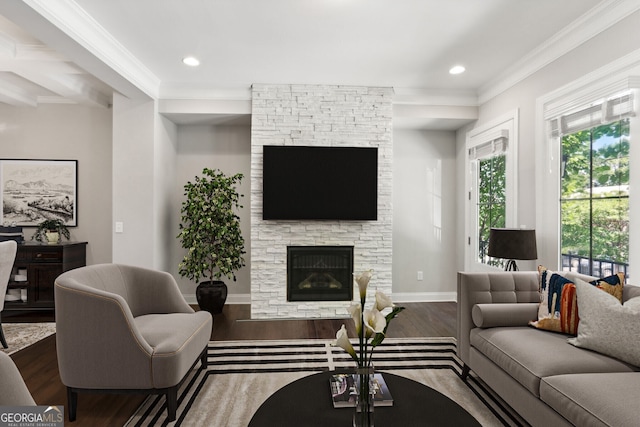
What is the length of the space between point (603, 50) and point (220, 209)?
373 cm

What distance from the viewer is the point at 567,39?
2998 mm

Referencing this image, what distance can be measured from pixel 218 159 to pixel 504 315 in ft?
12.6

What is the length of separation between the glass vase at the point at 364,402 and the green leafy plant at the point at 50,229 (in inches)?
182

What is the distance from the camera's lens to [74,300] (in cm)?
208

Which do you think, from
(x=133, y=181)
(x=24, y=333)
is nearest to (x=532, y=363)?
(x=133, y=181)

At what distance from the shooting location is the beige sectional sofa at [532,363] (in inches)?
61.4

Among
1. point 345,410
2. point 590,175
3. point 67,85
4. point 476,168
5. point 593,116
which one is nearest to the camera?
Result: point 345,410

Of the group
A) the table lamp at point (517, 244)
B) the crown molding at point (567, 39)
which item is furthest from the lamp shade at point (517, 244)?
the crown molding at point (567, 39)

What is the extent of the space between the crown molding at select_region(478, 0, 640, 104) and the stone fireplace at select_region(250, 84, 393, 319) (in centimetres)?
124

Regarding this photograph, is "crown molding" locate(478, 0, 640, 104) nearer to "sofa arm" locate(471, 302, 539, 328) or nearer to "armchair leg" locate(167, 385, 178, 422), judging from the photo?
"sofa arm" locate(471, 302, 539, 328)

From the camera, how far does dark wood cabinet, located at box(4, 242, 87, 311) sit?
427 centimetres

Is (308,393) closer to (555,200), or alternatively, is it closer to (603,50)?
(555,200)

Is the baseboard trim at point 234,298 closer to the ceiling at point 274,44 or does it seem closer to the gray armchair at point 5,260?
the gray armchair at point 5,260

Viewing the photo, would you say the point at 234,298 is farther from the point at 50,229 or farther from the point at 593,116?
the point at 593,116
